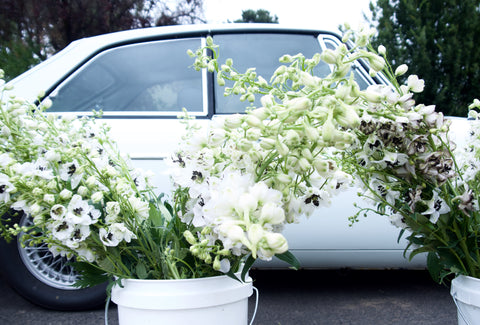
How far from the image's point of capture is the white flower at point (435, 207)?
846mm

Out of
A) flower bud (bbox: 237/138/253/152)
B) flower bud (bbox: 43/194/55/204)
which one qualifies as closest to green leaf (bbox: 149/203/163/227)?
flower bud (bbox: 43/194/55/204)

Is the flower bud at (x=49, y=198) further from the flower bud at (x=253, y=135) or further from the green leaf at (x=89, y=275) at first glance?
the flower bud at (x=253, y=135)

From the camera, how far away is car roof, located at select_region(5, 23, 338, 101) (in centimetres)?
247

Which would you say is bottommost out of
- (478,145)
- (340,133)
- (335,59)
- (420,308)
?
(420,308)

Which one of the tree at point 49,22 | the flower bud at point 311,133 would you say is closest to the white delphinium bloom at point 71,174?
the flower bud at point 311,133

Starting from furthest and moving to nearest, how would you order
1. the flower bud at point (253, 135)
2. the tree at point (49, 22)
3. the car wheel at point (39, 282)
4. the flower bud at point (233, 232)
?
the tree at point (49, 22)
the car wheel at point (39, 282)
the flower bud at point (253, 135)
the flower bud at point (233, 232)

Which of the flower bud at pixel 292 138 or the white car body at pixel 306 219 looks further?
the white car body at pixel 306 219

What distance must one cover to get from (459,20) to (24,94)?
804 cm

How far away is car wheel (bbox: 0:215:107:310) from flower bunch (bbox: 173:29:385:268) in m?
1.76

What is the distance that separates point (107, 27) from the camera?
9750mm

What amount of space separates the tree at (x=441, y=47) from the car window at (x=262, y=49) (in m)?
5.51

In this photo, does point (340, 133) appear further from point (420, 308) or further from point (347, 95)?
point (420, 308)

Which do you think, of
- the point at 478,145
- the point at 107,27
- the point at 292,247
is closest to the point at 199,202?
the point at 478,145

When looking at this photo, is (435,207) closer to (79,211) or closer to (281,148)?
(281,148)
